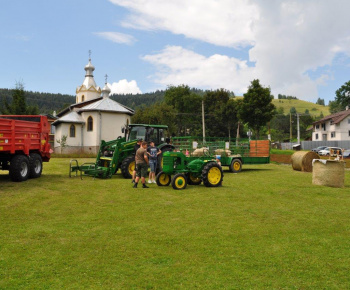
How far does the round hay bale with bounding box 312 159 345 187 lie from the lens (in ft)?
42.1

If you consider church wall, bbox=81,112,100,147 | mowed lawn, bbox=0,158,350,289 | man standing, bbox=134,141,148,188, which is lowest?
mowed lawn, bbox=0,158,350,289

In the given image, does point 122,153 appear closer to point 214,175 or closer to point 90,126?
point 214,175

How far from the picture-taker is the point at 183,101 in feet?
→ 257

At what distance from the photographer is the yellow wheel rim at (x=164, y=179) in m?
12.8

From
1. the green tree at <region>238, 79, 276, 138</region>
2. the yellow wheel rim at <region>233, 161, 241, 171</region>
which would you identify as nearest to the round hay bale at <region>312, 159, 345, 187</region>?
the yellow wheel rim at <region>233, 161, 241, 171</region>

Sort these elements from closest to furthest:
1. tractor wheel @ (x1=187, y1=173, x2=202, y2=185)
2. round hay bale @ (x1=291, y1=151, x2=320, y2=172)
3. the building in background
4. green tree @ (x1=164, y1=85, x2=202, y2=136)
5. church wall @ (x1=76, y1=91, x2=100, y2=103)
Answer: tractor wheel @ (x1=187, y1=173, x2=202, y2=185), round hay bale @ (x1=291, y1=151, x2=320, y2=172), church wall @ (x1=76, y1=91, x2=100, y2=103), the building in background, green tree @ (x1=164, y1=85, x2=202, y2=136)

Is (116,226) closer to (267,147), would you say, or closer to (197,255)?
(197,255)

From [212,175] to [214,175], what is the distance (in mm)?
87

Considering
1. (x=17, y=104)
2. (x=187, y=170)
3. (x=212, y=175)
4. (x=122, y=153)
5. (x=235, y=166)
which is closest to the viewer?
Answer: (x=187, y=170)

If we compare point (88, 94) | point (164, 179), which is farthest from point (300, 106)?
point (164, 179)

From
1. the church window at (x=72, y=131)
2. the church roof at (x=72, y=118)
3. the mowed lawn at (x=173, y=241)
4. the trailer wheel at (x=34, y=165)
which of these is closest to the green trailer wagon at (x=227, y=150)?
the mowed lawn at (x=173, y=241)

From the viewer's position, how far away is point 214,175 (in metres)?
12.8

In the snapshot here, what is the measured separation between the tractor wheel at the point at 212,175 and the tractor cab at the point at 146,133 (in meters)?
4.43

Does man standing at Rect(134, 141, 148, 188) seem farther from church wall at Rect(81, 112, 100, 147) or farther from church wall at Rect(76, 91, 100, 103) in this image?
church wall at Rect(76, 91, 100, 103)
